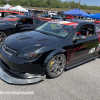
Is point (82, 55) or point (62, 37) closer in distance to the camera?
point (62, 37)

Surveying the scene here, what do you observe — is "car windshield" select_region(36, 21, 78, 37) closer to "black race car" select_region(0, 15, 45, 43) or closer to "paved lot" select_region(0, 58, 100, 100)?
"paved lot" select_region(0, 58, 100, 100)

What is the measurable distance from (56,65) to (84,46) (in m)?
1.22

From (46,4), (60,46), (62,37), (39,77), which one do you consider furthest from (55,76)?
(46,4)

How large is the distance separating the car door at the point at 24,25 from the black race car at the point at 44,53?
2.73 metres

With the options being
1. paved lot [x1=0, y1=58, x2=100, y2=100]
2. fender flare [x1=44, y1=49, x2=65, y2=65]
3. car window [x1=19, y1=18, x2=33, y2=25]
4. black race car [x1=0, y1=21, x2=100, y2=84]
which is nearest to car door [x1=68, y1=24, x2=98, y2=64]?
black race car [x1=0, y1=21, x2=100, y2=84]

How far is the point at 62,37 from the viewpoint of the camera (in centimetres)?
359

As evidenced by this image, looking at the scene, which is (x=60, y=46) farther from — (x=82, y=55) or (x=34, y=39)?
(x=82, y=55)

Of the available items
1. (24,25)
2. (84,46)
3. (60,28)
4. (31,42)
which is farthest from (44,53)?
(24,25)

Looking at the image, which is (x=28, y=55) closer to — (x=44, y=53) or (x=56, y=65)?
(x=44, y=53)

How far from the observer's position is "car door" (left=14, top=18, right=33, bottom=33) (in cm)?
649

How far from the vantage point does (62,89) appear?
116 inches

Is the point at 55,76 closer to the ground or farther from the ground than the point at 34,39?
closer to the ground

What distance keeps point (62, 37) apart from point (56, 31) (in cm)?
49

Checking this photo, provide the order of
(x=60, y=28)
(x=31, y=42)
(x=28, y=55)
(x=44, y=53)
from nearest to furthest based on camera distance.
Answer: (x=28, y=55), (x=44, y=53), (x=31, y=42), (x=60, y=28)
